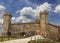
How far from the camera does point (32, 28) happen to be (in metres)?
40.2

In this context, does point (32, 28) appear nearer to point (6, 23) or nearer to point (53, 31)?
point (53, 31)

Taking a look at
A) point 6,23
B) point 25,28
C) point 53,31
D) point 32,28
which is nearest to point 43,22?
point 32,28

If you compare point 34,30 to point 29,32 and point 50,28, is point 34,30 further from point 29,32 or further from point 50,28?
point 50,28

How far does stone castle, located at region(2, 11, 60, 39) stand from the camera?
38.7 meters

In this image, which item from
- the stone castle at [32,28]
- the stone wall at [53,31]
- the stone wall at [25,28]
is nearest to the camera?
the stone castle at [32,28]

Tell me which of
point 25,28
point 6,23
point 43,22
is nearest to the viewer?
point 43,22

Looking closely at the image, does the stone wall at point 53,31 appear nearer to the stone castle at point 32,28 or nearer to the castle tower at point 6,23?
the stone castle at point 32,28

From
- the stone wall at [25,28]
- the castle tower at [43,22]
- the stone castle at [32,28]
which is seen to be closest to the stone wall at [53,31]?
the stone castle at [32,28]

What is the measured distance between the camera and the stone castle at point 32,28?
127 feet

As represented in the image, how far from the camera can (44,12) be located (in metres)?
39.2

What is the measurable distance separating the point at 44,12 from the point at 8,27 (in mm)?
10766

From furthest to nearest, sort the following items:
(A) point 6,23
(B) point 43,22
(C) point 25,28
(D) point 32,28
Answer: (A) point 6,23, (C) point 25,28, (D) point 32,28, (B) point 43,22

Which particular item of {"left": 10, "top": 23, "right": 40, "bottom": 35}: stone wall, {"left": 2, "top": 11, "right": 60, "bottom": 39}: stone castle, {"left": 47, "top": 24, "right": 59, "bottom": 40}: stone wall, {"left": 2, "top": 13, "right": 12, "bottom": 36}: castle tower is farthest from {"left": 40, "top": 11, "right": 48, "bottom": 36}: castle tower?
{"left": 2, "top": 13, "right": 12, "bottom": 36}: castle tower

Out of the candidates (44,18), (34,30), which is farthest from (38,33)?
(44,18)
